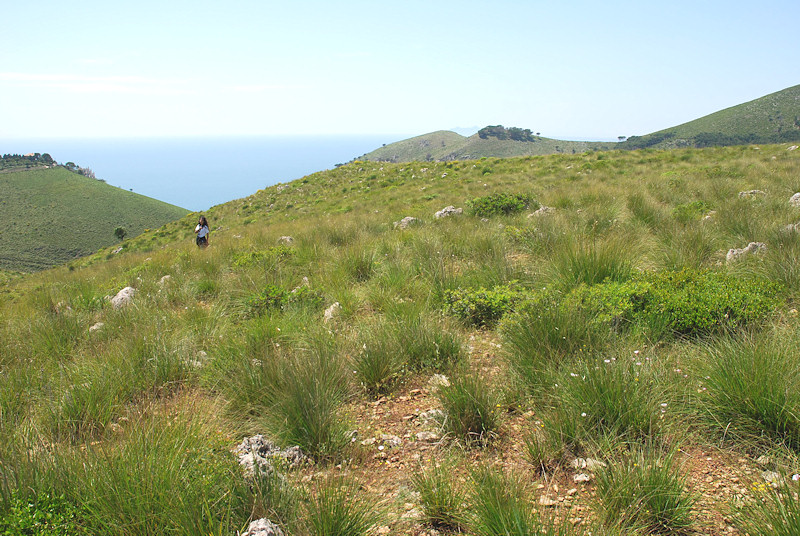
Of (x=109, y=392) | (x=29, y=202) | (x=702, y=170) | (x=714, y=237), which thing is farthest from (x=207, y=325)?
(x=29, y=202)

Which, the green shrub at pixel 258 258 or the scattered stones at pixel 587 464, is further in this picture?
the green shrub at pixel 258 258

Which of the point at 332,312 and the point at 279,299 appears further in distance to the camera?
the point at 279,299

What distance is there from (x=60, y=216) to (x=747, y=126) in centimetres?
16160

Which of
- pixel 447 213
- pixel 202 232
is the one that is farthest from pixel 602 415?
pixel 202 232

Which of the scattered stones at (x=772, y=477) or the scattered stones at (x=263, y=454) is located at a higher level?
the scattered stones at (x=263, y=454)

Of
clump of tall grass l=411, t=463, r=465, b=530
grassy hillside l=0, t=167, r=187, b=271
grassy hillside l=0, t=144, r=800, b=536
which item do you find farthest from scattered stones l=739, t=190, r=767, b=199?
grassy hillside l=0, t=167, r=187, b=271

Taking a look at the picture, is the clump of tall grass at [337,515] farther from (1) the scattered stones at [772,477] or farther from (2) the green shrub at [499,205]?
(2) the green shrub at [499,205]

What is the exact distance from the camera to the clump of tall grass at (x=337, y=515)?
1779 millimetres

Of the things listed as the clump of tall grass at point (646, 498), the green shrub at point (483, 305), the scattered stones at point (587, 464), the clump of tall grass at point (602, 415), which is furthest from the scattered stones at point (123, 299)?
the clump of tall grass at point (646, 498)

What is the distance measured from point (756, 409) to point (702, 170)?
14.9 meters

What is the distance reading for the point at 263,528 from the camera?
5.64 ft

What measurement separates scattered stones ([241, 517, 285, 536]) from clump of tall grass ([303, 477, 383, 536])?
14 centimetres

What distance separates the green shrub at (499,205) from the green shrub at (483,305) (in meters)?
5.78

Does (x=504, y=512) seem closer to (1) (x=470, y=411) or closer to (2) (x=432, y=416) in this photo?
(1) (x=470, y=411)
